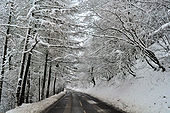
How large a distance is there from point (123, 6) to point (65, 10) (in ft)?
11.8

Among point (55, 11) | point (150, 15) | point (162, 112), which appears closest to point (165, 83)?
point (162, 112)

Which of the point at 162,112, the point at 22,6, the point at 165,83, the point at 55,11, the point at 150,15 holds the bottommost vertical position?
the point at 162,112

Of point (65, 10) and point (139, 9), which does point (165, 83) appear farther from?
point (65, 10)

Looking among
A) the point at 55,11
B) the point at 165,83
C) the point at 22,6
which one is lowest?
the point at 165,83

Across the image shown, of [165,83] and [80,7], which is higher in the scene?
[80,7]

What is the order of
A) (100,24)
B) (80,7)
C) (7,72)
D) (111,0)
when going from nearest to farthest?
(111,0) < (80,7) < (100,24) < (7,72)

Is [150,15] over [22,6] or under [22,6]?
under

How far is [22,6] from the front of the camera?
535 inches

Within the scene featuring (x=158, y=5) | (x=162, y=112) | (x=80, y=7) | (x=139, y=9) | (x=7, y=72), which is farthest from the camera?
(x=7, y=72)

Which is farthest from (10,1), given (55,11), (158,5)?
(158,5)

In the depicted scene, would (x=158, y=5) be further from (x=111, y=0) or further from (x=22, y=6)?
(x=22, y=6)

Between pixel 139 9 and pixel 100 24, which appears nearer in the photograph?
pixel 139 9

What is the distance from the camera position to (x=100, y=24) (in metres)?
12.9

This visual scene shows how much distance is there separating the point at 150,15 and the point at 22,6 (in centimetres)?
930
